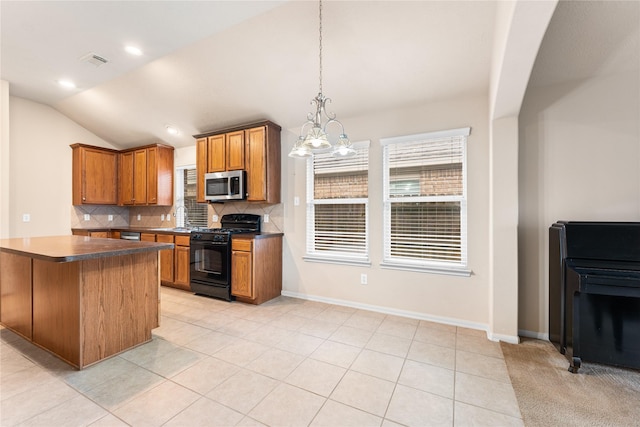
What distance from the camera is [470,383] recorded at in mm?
1972

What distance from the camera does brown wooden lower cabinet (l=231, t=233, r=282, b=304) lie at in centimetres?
359

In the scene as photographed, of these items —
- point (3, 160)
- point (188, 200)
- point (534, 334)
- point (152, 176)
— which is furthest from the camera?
point (188, 200)

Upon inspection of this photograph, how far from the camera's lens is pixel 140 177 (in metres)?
5.20

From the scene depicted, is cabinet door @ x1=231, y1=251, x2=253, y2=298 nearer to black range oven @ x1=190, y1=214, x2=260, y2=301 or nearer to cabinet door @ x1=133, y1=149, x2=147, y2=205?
black range oven @ x1=190, y1=214, x2=260, y2=301

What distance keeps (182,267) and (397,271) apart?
10.4 feet

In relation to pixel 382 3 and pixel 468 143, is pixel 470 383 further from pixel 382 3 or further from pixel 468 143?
pixel 382 3

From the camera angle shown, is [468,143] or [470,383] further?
[468,143]

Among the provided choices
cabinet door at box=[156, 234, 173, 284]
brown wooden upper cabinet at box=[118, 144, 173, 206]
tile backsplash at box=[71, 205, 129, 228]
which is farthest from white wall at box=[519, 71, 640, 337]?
tile backsplash at box=[71, 205, 129, 228]

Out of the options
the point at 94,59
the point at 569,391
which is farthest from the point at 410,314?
the point at 94,59

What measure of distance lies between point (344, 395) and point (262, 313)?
1721mm

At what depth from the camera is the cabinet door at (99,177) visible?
5023 millimetres

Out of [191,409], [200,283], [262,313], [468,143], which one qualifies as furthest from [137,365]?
[468,143]

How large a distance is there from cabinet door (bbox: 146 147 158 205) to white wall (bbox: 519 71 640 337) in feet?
18.0

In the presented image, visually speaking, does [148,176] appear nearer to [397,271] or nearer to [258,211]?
[258,211]
